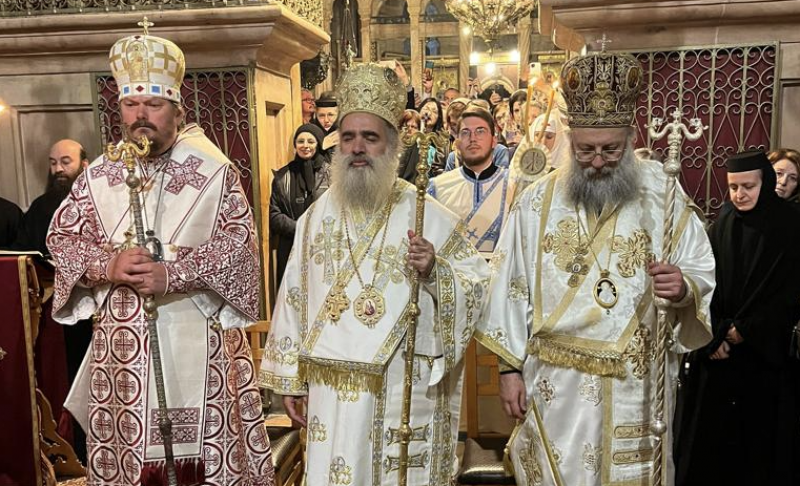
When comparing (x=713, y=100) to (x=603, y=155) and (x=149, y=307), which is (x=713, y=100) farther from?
(x=149, y=307)

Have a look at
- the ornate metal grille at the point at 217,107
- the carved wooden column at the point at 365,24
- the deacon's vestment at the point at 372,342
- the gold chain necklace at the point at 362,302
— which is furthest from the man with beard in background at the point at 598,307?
the carved wooden column at the point at 365,24

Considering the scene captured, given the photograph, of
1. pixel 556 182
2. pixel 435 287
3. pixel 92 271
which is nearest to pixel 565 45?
pixel 556 182

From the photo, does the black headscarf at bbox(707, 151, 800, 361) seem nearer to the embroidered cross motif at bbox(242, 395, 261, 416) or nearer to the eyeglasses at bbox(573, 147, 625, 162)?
the eyeglasses at bbox(573, 147, 625, 162)

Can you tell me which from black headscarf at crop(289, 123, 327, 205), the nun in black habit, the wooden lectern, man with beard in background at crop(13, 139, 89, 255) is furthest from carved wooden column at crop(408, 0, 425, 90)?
the wooden lectern

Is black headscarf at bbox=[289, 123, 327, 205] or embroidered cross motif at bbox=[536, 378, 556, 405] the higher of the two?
black headscarf at bbox=[289, 123, 327, 205]

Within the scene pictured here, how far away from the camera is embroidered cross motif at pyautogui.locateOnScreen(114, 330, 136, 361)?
2686 millimetres

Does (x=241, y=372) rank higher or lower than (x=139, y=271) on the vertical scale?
lower

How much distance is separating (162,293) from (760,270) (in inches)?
110

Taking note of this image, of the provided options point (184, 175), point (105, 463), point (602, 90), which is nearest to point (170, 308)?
point (184, 175)

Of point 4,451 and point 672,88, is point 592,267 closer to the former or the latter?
point 672,88

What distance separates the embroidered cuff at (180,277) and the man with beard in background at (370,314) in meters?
0.34

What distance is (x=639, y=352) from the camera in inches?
97.8

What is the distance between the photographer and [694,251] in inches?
99.1

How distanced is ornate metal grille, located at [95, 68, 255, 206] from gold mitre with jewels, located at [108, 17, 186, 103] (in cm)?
220
